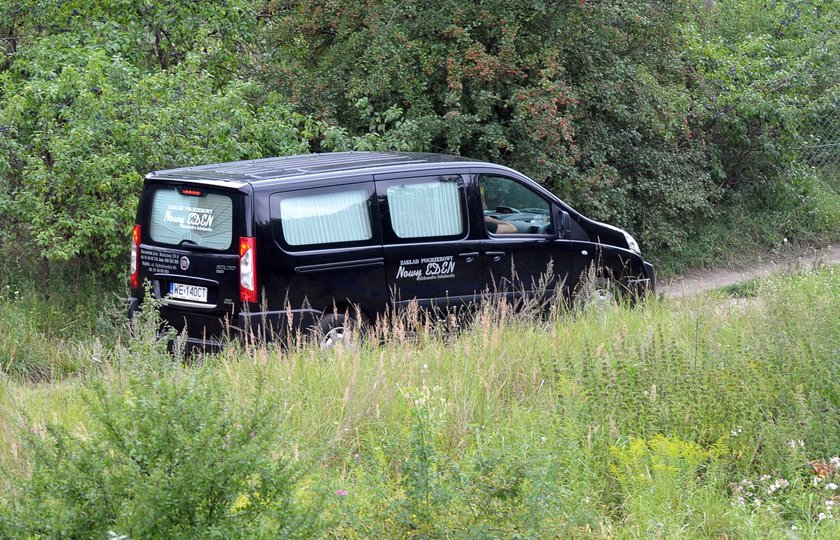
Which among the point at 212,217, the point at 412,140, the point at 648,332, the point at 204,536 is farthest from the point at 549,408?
the point at 412,140

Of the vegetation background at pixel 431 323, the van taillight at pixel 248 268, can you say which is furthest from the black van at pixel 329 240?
the vegetation background at pixel 431 323

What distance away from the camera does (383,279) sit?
28.4 ft

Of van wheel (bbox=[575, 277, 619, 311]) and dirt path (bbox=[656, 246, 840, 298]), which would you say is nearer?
van wheel (bbox=[575, 277, 619, 311])

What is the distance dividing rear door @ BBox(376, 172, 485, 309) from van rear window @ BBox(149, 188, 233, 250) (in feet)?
4.30

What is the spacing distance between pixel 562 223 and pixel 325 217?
99.1 inches

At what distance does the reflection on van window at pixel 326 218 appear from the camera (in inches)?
322

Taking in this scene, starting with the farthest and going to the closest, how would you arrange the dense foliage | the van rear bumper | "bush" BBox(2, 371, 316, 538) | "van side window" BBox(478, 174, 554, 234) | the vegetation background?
the dense foliage
"van side window" BBox(478, 174, 554, 234)
the van rear bumper
the vegetation background
"bush" BBox(2, 371, 316, 538)

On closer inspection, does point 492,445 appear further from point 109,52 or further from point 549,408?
point 109,52

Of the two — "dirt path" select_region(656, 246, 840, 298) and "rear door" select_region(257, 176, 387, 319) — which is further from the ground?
"rear door" select_region(257, 176, 387, 319)

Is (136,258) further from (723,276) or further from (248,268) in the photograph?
(723,276)

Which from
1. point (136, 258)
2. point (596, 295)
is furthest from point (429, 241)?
point (136, 258)

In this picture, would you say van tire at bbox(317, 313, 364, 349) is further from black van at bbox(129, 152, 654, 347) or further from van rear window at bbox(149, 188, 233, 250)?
van rear window at bbox(149, 188, 233, 250)

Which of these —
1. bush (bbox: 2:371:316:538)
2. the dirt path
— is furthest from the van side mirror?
bush (bbox: 2:371:316:538)

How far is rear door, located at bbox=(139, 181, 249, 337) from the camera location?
26.5 feet
